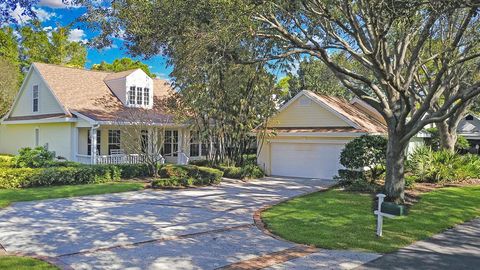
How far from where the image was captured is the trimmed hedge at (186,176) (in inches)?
677

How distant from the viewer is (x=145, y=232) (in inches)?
373

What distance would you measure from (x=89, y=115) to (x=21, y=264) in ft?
53.0

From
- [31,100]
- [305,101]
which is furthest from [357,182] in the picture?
[31,100]

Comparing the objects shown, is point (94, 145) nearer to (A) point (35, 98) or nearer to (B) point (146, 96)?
(B) point (146, 96)

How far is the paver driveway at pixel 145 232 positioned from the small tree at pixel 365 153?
3843 mm

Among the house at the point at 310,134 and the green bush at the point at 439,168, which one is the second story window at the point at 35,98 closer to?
the house at the point at 310,134

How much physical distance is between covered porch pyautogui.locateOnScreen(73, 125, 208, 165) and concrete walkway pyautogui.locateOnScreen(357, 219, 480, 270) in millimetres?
13835

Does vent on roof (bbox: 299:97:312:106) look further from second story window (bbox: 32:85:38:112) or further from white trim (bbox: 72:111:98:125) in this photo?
second story window (bbox: 32:85:38:112)

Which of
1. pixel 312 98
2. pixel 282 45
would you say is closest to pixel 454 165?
pixel 312 98

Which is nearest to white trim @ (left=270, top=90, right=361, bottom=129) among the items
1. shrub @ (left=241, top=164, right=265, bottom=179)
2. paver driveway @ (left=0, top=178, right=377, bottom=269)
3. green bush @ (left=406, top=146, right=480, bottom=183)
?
green bush @ (left=406, top=146, right=480, bottom=183)

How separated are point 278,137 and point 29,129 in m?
17.2

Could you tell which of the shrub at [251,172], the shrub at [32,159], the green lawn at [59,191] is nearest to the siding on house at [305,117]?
the shrub at [251,172]

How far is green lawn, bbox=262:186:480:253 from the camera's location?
8.82 m

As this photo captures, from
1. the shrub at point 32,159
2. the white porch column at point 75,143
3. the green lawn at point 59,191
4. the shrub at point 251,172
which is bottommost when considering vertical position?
the green lawn at point 59,191
